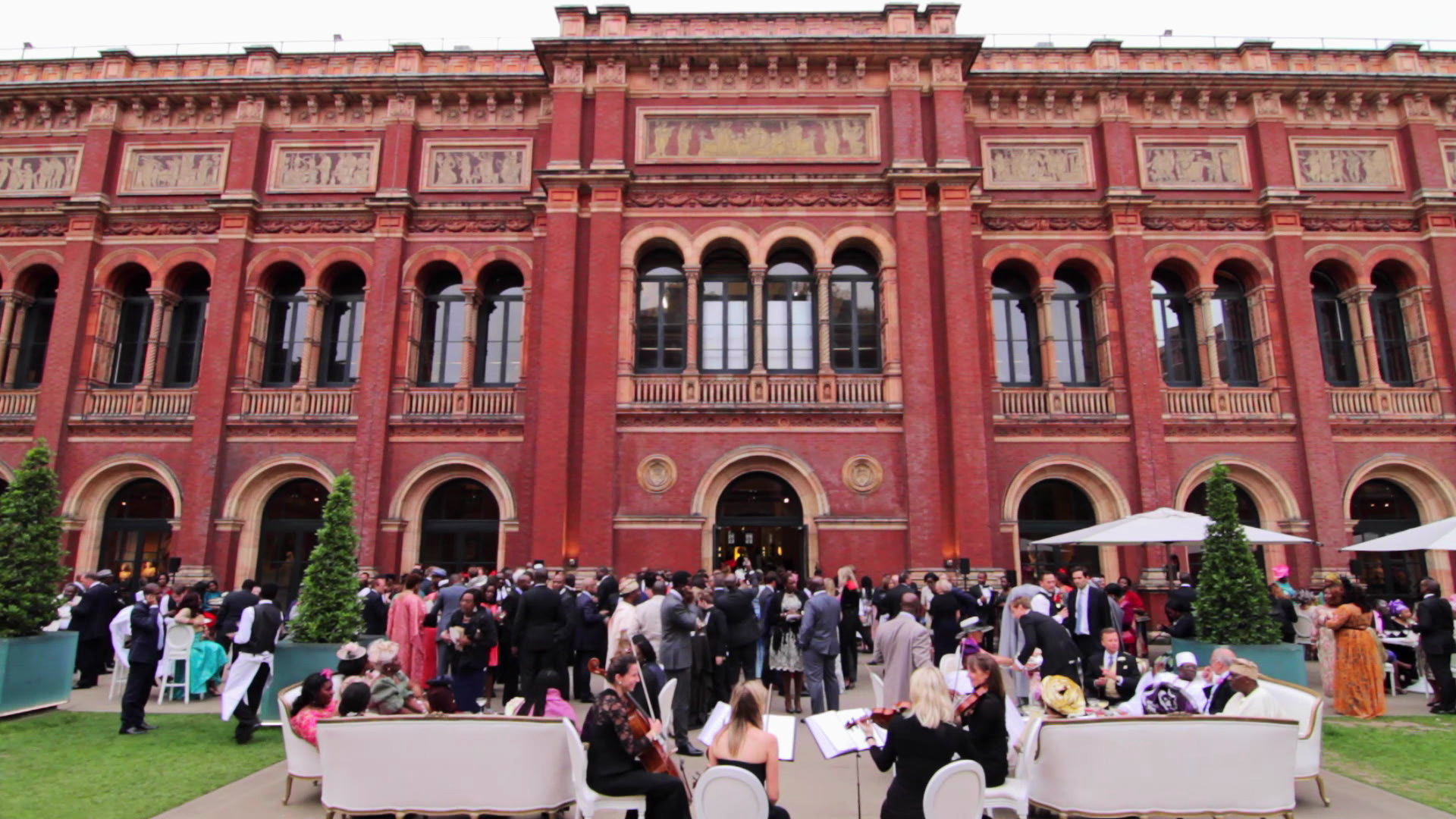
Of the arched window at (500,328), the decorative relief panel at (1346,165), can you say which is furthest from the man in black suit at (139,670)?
the decorative relief panel at (1346,165)

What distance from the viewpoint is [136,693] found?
987 cm

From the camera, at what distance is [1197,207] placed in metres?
21.7

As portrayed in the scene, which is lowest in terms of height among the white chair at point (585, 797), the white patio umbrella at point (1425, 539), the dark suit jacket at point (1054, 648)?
the white chair at point (585, 797)

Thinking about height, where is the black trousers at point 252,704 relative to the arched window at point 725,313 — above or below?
below

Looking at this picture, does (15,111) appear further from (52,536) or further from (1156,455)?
(1156,455)

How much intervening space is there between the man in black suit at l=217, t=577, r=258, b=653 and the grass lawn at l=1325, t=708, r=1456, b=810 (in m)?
12.8

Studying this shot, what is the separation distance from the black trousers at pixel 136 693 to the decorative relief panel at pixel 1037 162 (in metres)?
20.2

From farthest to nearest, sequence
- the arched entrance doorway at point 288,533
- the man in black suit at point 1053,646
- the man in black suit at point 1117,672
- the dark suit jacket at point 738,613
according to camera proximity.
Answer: the arched entrance doorway at point 288,533 → the dark suit jacket at point 738,613 → the man in black suit at point 1053,646 → the man in black suit at point 1117,672

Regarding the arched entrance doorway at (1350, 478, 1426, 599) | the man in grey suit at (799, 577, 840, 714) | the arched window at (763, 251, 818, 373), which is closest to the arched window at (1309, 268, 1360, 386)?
the arched entrance doorway at (1350, 478, 1426, 599)

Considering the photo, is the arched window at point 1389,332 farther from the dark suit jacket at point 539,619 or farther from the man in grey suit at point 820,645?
the dark suit jacket at point 539,619

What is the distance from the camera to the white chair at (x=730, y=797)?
5008mm

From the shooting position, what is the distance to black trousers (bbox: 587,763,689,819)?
5645mm

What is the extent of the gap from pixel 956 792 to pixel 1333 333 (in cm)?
2305

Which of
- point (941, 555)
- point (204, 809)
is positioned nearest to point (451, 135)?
point (941, 555)
